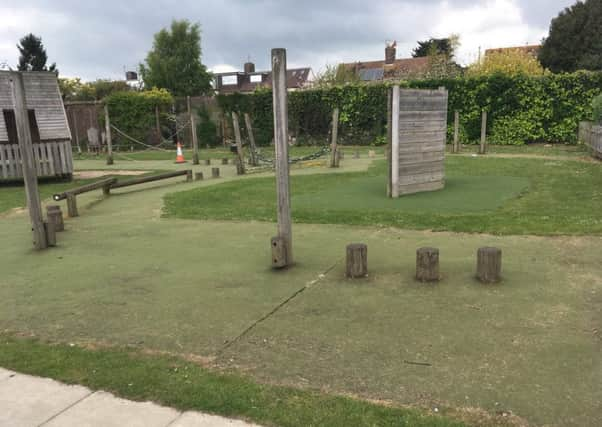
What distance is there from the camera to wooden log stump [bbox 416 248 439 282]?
15.4 ft

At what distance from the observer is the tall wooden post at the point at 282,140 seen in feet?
16.5

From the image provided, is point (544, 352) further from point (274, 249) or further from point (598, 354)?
point (274, 249)

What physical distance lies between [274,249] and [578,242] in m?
3.54

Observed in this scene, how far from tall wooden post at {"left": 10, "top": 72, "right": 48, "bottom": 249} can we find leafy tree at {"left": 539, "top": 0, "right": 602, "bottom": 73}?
38.5 meters

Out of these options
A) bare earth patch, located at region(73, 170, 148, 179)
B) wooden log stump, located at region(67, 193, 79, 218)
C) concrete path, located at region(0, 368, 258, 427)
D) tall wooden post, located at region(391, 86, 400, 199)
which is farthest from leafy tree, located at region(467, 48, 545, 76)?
concrete path, located at region(0, 368, 258, 427)

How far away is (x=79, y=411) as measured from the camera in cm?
274

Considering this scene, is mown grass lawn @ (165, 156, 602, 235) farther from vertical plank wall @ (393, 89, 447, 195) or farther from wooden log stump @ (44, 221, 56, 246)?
wooden log stump @ (44, 221, 56, 246)

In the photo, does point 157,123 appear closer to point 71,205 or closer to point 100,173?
point 100,173

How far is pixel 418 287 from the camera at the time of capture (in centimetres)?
461

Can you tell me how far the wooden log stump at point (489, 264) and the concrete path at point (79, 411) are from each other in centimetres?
287

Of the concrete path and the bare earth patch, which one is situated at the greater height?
the bare earth patch

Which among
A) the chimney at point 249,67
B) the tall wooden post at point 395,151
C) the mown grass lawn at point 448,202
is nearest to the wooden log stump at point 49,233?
the mown grass lawn at point 448,202

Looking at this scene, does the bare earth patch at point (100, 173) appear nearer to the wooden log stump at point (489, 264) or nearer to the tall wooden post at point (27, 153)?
the tall wooden post at point (27, 153)

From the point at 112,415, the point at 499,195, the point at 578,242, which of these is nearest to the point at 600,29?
the point at 499,195
